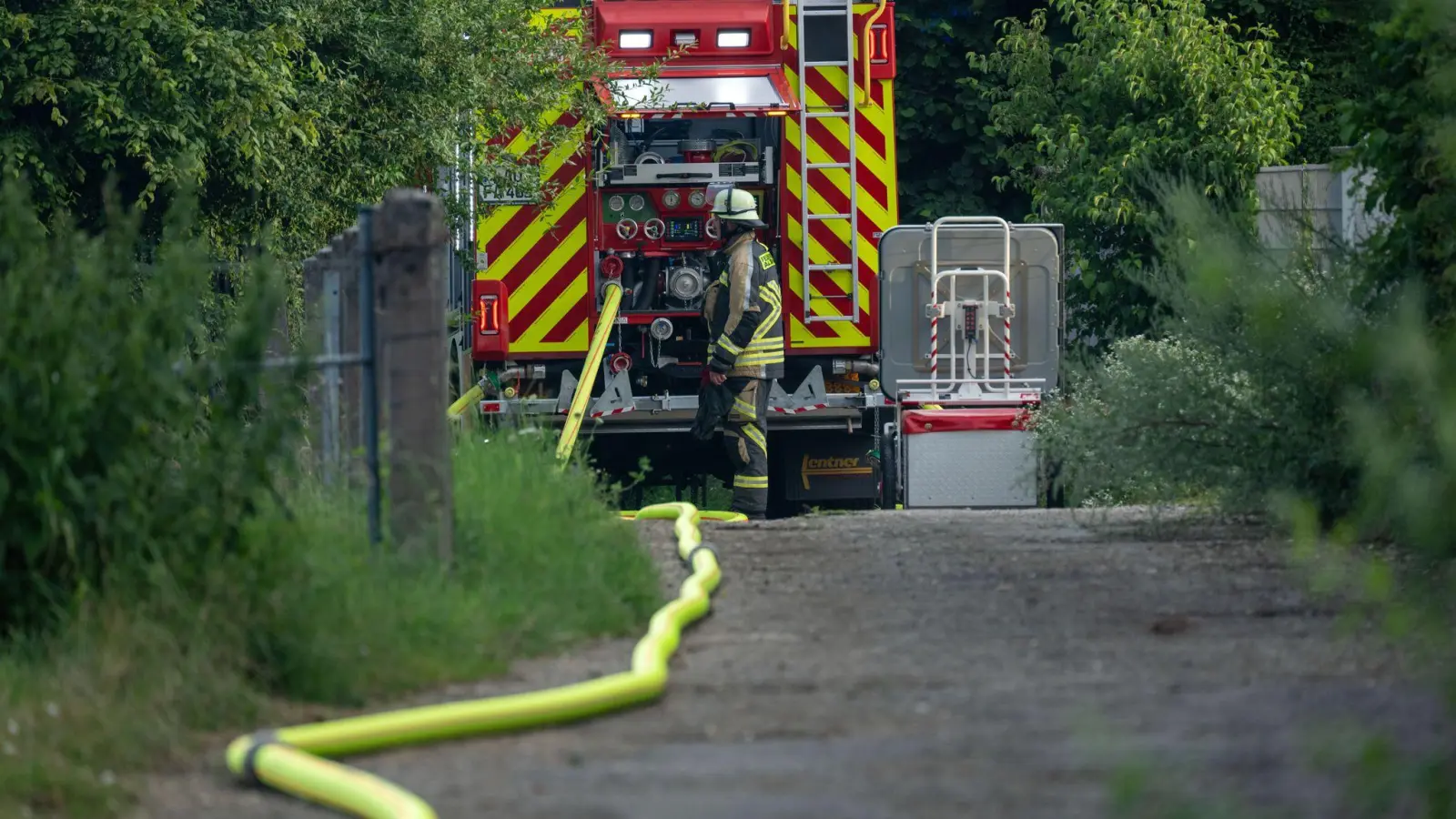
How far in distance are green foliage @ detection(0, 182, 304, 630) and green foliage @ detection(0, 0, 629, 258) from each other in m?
4.22

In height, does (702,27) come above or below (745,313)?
above

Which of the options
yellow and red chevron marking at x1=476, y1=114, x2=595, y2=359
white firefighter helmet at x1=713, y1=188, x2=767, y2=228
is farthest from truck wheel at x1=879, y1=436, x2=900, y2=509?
yellow and red chevron marking at x1=476, y1=114, x2=595, y2=359

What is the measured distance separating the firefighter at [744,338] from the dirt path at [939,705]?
4221 millimetres

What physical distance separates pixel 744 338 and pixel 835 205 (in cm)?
140

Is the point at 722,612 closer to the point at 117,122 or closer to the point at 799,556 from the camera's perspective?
the point at 799,556

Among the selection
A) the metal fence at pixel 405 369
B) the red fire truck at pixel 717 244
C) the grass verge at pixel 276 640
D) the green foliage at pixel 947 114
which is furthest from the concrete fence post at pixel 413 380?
the green foliage at pixel 947 114

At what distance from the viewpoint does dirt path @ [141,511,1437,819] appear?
3641mm

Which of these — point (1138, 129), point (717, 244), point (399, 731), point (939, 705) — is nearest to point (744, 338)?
point (717, 244)

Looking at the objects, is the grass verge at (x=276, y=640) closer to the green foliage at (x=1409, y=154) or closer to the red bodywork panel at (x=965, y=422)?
the green foliage at (x=1409, y=154)

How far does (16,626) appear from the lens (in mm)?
4676

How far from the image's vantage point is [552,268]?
11961 millimetres

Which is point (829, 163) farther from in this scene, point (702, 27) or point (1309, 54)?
point (1309, 54)

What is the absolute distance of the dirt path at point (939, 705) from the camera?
364 centimetres

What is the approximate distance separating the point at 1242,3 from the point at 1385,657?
13639 millimetres
